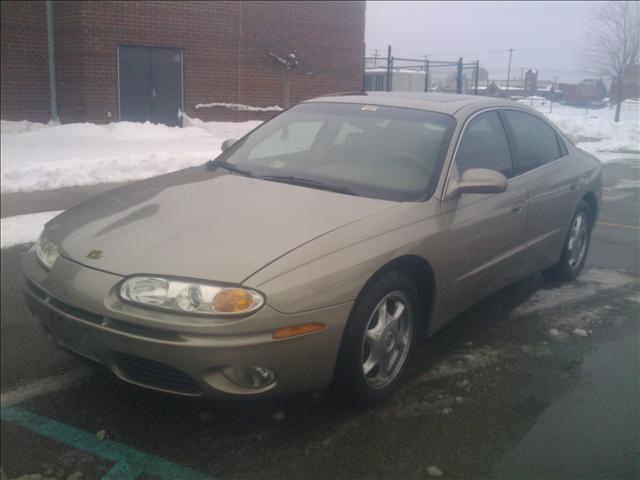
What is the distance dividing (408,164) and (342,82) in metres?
16.3

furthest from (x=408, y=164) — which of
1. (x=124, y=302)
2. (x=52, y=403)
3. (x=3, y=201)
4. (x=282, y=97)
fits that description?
(x=282, y=97)

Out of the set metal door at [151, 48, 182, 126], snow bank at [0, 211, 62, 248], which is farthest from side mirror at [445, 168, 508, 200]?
metal door at [151, 48, 182, 126]

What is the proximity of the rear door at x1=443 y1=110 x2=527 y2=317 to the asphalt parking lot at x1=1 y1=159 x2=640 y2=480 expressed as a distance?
1.36 feet

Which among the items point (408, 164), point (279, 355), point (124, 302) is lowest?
point (279, 355)

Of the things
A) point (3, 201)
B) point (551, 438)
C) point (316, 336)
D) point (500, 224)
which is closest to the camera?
point (316, 336)

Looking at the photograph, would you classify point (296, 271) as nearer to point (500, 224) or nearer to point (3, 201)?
point (500, 224)

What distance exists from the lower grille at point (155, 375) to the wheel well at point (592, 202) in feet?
13.2

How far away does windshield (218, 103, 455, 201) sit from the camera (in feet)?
12.9

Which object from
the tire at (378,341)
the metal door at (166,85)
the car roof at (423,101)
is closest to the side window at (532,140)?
the car roof at (423,101)

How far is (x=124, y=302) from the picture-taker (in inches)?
115

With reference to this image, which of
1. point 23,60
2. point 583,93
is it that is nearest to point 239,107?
point 23,60

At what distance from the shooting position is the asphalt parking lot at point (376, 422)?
293 cm

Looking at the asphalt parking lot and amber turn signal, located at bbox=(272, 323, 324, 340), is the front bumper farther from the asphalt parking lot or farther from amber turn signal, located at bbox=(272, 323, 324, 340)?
the asphalt parking lot

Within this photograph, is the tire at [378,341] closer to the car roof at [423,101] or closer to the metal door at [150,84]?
the car roof at [423,101]
